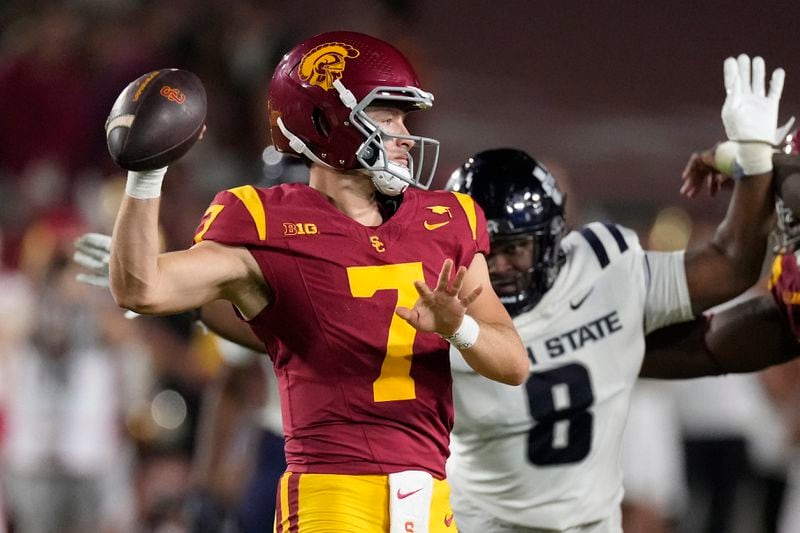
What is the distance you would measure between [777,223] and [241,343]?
141cm

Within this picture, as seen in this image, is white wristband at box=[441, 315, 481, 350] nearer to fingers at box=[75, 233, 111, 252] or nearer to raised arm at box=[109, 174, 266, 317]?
raised arm at box=[109, 174, 266, 317]

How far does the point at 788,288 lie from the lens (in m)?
3.61

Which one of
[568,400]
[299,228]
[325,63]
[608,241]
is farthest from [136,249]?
[608,241]

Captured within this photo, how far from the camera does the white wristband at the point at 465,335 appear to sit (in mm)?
2775

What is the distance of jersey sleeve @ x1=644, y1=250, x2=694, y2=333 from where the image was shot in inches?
148

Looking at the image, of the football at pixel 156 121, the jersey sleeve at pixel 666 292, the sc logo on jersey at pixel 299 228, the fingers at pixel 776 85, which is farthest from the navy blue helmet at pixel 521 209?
the football at pixel 156 121

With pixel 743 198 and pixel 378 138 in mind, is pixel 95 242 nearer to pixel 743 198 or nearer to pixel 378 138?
pixel 378 138

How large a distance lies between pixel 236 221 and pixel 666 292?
1.37m

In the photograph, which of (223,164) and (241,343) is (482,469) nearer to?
(241,343)

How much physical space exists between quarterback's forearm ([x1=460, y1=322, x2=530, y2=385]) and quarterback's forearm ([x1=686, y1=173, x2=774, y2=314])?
959 mm

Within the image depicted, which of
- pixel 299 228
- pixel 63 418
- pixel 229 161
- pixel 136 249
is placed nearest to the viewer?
pixel 136 249

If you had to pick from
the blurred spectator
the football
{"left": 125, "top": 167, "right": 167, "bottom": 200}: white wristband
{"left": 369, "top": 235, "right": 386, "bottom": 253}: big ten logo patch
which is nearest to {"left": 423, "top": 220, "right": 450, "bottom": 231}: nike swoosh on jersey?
{"left": 369, "top": 235, "right": 386, "bottom": 253}: big ten logo patch

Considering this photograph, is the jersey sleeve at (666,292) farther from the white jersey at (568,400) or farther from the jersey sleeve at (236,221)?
the jersey sleeve at (236,221)

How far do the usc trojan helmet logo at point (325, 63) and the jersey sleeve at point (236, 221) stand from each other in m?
0.29
